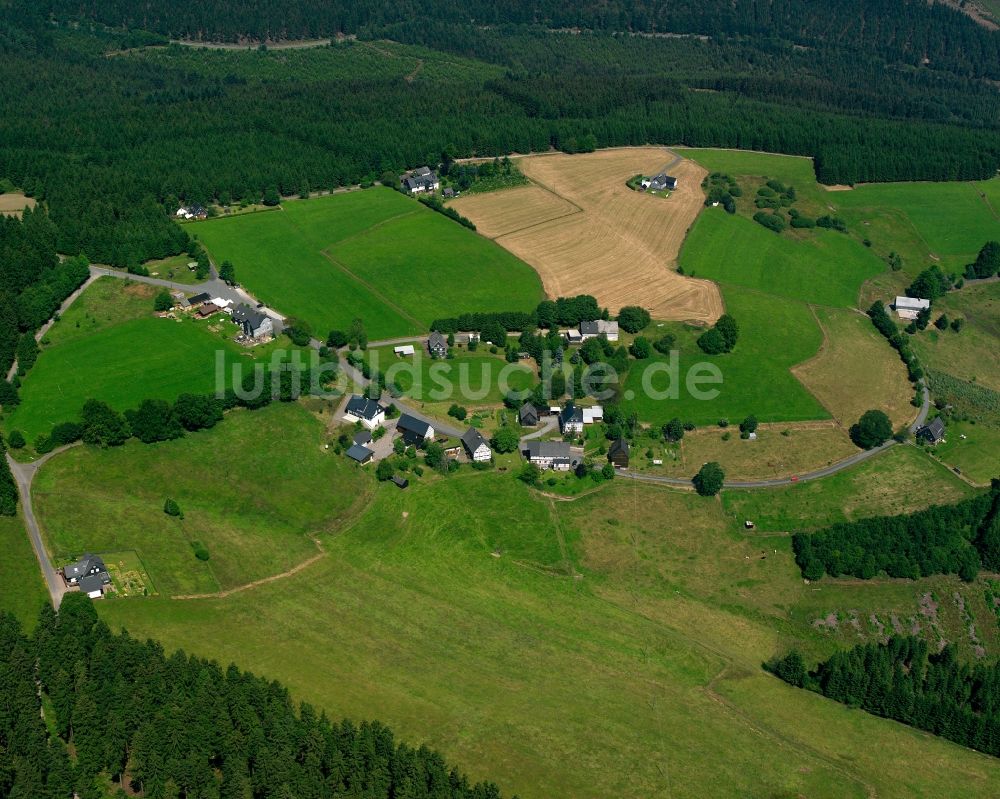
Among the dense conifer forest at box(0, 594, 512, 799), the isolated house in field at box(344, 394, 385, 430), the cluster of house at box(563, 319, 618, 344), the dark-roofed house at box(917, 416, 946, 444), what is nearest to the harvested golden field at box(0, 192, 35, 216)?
the isolated house in field at box(344, 394, 385, 430)

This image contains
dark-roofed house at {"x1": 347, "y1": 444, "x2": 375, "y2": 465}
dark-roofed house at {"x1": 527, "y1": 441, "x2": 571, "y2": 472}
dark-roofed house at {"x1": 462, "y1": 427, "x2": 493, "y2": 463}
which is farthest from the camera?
dark-roofed house at {"x1": 527, "y1": 441, "x2": 571, "y2": 472}

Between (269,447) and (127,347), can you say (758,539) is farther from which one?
(127,347)

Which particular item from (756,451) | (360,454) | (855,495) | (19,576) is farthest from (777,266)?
(19,576)

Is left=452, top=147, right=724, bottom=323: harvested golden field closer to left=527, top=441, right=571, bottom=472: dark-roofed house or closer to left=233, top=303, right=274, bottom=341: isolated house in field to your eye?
left=527, top=441, right=571, bottom=472: dark-roofed house

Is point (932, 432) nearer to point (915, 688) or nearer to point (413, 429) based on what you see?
point (915, 688)

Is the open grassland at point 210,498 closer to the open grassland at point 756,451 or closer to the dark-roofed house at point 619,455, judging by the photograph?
the dark-roofed house at point 619,455

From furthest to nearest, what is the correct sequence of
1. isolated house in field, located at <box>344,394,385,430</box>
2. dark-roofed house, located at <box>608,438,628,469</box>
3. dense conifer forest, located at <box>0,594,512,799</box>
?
isolated house in field, located at <box>344,394,385,430</box>
dark-roofed house, located at <box>608,438,628,469</box>
dense conifer forest, located at <box>0,594,512,799</box>

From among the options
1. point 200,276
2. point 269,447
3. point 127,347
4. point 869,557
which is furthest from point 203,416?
point 869,557
